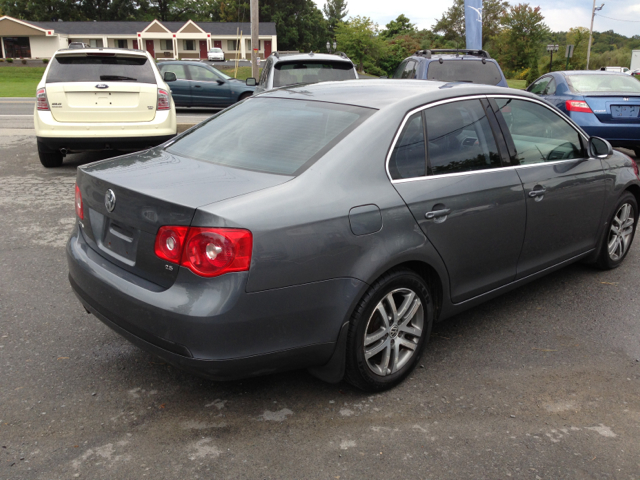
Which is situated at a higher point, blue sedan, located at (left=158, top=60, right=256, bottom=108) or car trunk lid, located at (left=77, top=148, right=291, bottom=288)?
blue sedan, located at (left=158, top=60, right=256, bottom=108)

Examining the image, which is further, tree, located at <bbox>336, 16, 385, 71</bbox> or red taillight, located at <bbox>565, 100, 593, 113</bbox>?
tree, located at <bbox>336, 16, 385, 71</bbox>

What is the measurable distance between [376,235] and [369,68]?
45.6 m

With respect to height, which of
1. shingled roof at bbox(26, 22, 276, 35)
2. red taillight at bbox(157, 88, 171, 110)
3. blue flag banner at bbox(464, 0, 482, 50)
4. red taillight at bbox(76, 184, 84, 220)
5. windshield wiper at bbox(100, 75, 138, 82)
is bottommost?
red taillight at bbox(76, 184, 84, 220)

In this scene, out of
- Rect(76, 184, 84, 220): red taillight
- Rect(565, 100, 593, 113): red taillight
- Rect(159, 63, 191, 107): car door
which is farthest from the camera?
Rect(159, 63, 191, 107): car door

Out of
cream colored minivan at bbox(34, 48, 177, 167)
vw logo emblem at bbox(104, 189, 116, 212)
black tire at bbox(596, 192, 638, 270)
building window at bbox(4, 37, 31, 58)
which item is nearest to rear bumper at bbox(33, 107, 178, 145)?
cream colored minivan at bbox(34, 48, 177, 167)

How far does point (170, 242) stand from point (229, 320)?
444 mm

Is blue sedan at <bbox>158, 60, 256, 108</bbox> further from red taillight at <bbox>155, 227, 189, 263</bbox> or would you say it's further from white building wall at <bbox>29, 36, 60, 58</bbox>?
white building wall at <bbox>29, 36, 60, 58</bbox>

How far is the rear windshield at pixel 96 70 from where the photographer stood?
8117mm

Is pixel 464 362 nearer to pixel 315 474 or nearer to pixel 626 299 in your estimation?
pixel 315 474

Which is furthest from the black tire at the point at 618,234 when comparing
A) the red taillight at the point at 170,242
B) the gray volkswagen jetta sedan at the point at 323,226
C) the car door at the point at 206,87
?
the car door at the point at 206,87

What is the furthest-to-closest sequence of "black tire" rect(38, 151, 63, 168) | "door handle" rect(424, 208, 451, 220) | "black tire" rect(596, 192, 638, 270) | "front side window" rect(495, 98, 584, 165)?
"black tire" rect(38, 151, 63, 168), "black tire" rect(596, 192, 638, 270), "front side window" rect(495, 98, 584, 165), "door handle" rect(424, 208, 451, 220)

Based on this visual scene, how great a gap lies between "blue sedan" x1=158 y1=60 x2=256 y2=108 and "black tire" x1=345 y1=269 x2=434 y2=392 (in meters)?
15.6

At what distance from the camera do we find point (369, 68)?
152ft

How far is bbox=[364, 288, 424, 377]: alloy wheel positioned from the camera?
10.1 ft
